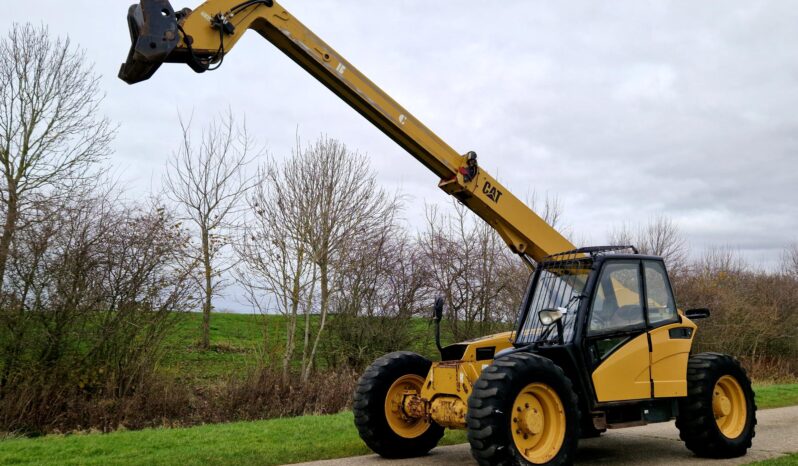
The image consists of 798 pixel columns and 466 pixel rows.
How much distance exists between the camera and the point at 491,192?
855 cm

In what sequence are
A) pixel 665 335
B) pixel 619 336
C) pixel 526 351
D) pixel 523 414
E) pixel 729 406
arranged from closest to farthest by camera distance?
pixel 523 414, pixel 526 351, pixel 619 336, pixel 665 335, pixel 729 406

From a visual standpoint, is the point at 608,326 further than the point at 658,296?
No

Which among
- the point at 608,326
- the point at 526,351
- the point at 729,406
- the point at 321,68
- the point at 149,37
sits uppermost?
the point at 321,68

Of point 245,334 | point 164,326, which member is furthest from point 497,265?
point 164,326

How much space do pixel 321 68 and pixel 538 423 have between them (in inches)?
168

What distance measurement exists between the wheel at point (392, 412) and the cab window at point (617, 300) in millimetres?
2124

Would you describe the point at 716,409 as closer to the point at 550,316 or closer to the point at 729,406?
the point at 729,406

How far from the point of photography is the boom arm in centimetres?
632

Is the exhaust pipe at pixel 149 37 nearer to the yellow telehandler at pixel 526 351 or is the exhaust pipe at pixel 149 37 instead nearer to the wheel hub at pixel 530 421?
the yellow telehandler at pixel 526 351

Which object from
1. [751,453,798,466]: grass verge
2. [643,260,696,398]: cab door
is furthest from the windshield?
[751,453,798,466]: grass verge

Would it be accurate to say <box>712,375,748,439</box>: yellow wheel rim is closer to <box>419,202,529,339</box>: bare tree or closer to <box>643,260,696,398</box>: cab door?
<box>643,260,696,398</box>: cab door

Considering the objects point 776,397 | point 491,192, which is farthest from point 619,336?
point 776,397

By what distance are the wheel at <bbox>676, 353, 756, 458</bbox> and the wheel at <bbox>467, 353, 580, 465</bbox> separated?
204cm

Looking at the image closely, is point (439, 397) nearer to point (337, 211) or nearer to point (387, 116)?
point (387, 116)
